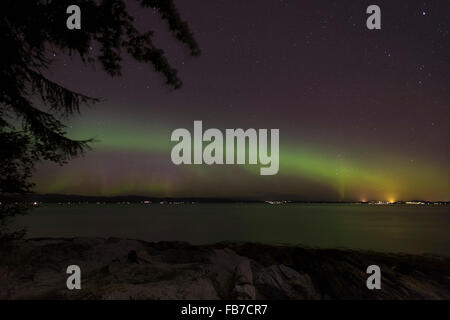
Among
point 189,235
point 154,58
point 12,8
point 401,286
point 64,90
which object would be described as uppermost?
point 12,8

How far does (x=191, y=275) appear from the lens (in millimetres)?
5473

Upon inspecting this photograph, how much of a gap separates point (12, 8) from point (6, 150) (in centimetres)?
289

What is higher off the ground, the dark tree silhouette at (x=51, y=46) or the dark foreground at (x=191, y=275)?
the dark tree silhouette at (x=51, y=46)

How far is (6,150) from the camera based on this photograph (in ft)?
19.6

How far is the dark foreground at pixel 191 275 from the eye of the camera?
485cm

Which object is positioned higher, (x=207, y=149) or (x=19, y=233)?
(x=207, y=149)

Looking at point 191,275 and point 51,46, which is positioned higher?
point 51,46

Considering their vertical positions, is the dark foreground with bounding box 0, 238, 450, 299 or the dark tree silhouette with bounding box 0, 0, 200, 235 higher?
the dark tree silhouette with bounding box 0, 0, 200, 235

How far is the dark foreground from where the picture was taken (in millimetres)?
4848
